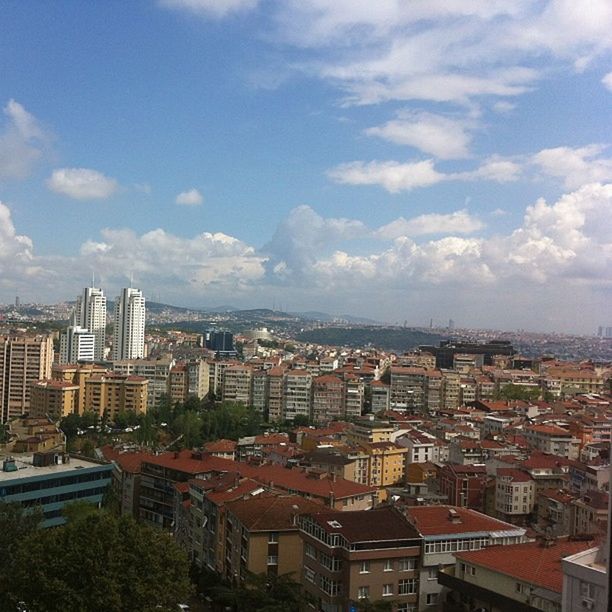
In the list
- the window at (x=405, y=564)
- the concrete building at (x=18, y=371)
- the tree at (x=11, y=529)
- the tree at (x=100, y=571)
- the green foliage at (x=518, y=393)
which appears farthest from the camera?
the concrete building at (x=18, y=371)

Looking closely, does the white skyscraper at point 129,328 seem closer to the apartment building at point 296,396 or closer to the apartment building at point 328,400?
the apartment building at point 296,396

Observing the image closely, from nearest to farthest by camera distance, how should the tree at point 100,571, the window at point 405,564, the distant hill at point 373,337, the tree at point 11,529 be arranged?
the tree at point 100,571 → the window at point 405,564 → the tree at point 11,529 → the distant hill at point 373,337

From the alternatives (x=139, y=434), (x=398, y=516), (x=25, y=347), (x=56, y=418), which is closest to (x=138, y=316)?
(x=25, y=347)

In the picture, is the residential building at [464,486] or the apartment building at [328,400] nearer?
the residential building at [464,486]

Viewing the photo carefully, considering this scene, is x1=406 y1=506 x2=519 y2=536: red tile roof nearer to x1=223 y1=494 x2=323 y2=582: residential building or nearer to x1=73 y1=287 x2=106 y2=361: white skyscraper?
x1=223 y1=494 x2=323 y2=582: residential building

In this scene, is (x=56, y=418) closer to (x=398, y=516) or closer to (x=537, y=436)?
(x=537, y=436)

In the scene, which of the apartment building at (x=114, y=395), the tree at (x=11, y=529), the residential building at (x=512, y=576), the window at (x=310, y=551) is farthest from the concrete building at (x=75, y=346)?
the residential building at (x=512, y=576)

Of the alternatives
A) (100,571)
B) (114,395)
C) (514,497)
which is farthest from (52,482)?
(114,395)
